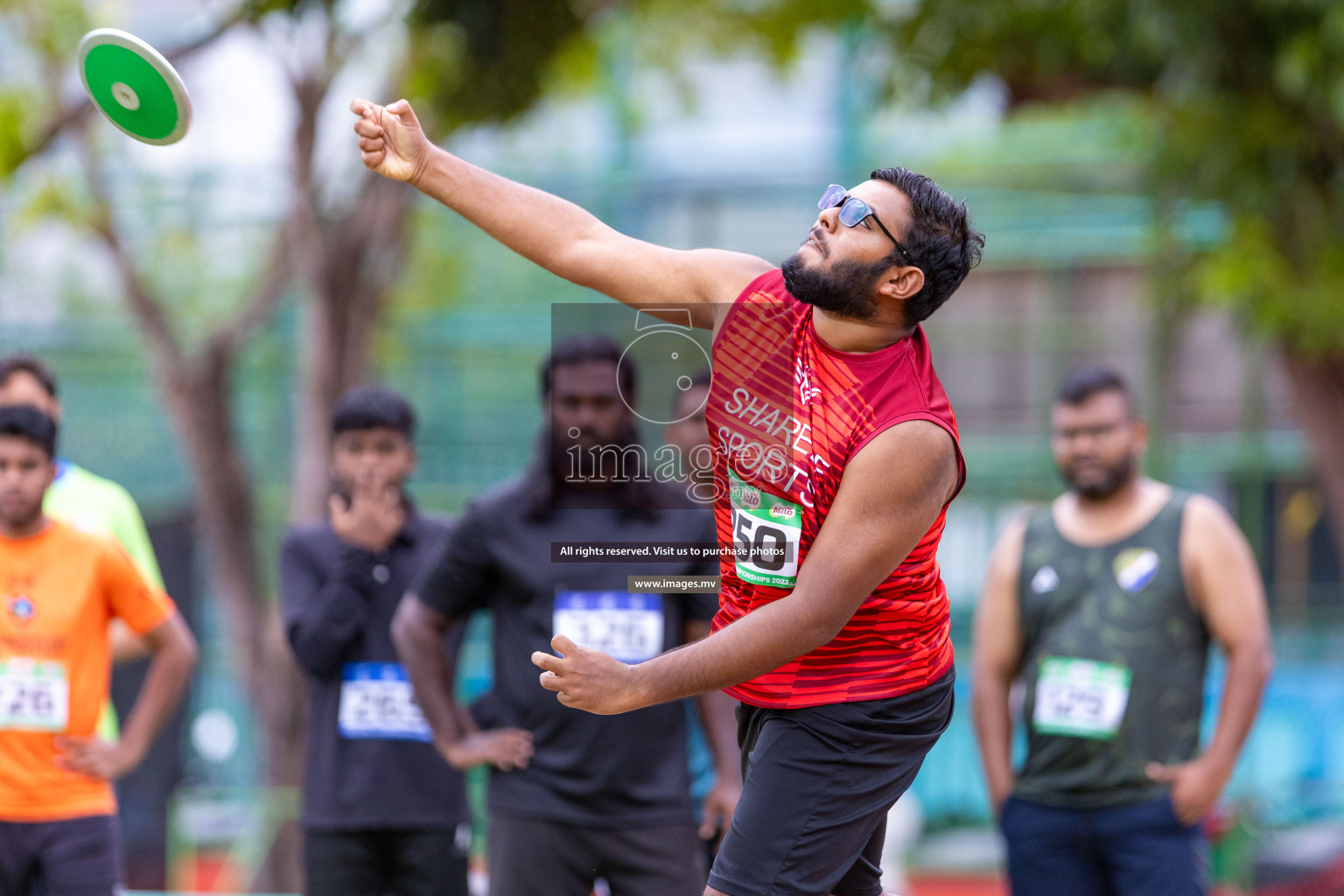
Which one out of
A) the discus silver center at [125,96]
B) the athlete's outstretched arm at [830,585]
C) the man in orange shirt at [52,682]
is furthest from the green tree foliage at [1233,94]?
the man in orange shirt at [52,682]

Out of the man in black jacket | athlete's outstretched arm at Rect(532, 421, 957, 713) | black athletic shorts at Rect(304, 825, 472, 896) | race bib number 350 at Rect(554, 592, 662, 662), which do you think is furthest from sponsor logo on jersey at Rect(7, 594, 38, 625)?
athlete's outstretched arm at Rect(532, 421, 957, 713)

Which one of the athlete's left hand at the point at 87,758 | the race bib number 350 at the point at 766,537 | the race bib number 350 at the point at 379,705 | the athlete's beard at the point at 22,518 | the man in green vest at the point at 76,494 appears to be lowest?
the athlete's left hand at the point at 87,758

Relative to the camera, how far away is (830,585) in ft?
8.75

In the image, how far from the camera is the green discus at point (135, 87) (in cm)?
305

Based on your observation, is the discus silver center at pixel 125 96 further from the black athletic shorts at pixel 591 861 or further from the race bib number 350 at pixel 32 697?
the black athletic shorts at pixel 591 861

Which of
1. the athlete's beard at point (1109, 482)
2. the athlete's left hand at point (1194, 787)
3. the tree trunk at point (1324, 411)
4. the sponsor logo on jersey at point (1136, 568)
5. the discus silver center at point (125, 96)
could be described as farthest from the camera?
the tree trunk at point (1324, 411)

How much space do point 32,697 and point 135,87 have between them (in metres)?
2.17

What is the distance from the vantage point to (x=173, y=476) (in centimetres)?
1121

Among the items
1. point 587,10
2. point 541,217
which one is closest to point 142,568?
point 541,217

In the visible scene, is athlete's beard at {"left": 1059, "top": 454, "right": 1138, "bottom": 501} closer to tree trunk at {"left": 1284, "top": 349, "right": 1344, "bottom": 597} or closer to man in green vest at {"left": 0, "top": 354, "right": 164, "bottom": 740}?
tree trunk at {"left": 1284, "top": 349, "right": 1344, "bottom": 597}

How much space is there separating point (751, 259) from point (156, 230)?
26.6 ft

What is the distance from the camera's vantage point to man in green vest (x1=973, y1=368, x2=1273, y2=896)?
4527 mm

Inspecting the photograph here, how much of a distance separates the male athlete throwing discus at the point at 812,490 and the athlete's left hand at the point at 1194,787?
6.06ft

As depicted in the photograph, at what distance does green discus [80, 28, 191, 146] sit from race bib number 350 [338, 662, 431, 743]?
1995 mm
